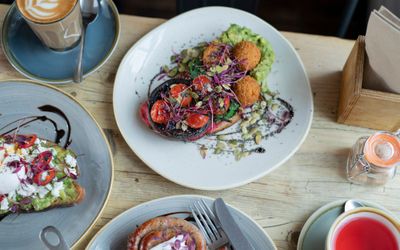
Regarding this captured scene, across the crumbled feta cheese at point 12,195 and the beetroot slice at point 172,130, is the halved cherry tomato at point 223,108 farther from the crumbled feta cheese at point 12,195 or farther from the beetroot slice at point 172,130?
the crumbled feta cheese at point 12,195

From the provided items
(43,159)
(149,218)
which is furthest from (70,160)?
(149,218)

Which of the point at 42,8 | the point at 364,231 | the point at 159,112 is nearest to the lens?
the point at 364,231

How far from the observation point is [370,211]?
1.23m

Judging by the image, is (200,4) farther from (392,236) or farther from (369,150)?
(392,236)

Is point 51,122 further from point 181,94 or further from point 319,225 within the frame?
point 319,225

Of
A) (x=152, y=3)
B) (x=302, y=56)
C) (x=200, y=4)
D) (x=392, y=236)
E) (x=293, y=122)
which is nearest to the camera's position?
(x=392, y=236)

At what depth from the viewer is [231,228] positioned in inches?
51.1

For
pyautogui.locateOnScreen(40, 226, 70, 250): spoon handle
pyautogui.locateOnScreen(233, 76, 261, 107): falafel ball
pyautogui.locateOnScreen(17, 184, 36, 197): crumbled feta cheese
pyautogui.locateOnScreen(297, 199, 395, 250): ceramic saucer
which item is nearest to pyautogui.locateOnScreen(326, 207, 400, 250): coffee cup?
pyautogui.locateOnScreen(297, 199, 395, 250): ceramic saucer

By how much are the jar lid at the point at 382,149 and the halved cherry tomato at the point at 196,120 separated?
0.49 metres

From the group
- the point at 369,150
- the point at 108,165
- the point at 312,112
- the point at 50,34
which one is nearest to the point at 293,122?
the point at 312,112

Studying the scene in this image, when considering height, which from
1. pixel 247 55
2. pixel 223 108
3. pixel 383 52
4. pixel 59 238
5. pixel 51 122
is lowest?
pixel 59 238

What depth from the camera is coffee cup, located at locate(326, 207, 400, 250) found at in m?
1.21

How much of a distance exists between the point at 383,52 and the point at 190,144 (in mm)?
625

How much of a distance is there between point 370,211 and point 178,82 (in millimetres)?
698
